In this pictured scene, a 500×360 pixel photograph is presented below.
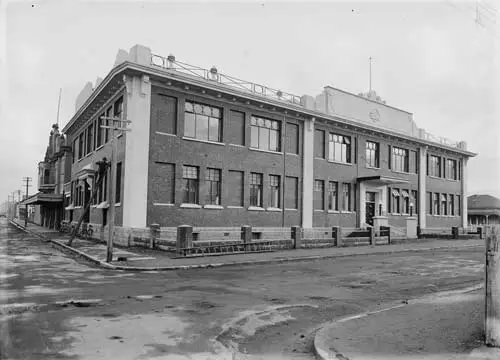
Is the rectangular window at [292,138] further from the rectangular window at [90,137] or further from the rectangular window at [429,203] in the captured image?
the rectangular window at [429,203]

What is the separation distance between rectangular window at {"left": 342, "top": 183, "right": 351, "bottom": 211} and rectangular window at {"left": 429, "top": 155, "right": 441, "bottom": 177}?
12.4 m

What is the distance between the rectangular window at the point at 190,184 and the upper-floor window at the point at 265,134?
470cm

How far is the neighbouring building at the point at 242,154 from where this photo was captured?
24688mm

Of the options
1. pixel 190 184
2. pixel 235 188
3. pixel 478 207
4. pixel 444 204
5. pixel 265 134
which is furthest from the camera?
pixel 478 207

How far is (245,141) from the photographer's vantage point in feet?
94.4

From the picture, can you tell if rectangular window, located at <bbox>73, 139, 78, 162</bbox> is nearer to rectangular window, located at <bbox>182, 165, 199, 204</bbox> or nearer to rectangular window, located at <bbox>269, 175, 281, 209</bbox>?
rectangular window, located at <bbox>182, 165, 199, 204</bbox>

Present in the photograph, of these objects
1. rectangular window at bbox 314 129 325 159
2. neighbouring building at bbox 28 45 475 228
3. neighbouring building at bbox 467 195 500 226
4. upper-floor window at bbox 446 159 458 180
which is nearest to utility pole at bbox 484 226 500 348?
neighbouring building at bbox 28 45 475 228

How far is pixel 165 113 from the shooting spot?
25.4m

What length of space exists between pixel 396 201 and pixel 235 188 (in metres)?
17.4

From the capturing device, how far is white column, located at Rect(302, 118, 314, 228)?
31812 mm

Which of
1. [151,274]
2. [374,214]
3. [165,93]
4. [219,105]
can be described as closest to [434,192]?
[374,214]

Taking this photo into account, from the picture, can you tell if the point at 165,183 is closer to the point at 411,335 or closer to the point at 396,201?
the point at 411,335

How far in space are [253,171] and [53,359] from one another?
77.8 feet

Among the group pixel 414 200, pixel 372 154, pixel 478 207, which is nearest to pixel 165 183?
pixel 372 154
